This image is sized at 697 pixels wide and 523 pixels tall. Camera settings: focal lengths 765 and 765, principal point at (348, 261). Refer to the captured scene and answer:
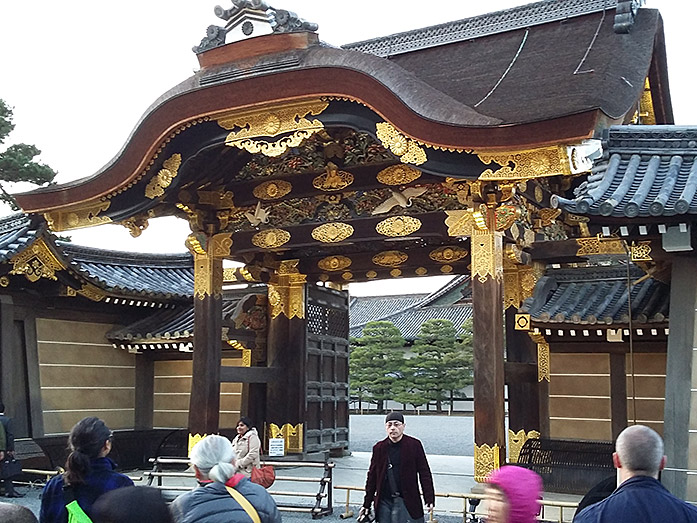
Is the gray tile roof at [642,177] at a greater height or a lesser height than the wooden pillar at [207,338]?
greater

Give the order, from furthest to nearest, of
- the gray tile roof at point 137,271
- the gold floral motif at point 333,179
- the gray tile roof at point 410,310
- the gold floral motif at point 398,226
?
1. the gray tile roof at point 410,310
2. the gray tile roof at point 137,271
3. the gold floral motif at point 333,179
4. the gold floral motif at point 398,226

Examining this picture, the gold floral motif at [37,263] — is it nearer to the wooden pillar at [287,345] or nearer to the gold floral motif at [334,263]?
the wooden pillar at [287,345]

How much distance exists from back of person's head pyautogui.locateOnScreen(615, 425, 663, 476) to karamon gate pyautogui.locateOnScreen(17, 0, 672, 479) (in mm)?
2786

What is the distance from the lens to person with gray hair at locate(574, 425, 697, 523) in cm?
275

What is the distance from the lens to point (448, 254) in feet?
35.1

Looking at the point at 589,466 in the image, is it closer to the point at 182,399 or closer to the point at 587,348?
the point at 587,348

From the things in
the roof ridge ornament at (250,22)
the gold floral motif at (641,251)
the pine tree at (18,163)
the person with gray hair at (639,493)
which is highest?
the pine tree at (18,163)

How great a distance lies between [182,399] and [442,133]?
739 centimetres

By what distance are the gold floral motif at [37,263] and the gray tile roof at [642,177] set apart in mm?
7613

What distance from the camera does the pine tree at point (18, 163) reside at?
2009 centimetres

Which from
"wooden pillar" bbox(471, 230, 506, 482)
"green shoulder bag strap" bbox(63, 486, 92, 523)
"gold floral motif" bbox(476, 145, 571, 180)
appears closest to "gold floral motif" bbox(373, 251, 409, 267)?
"wooden pillar" bbox(471, 230, 506, 482)

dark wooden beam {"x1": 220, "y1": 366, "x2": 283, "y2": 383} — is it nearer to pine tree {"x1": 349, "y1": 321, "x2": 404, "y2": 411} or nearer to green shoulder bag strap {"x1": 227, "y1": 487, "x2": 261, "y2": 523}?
green shoulder bag strap {"x1": 227, "y1": 487, "x2": 261, "y2": 523}

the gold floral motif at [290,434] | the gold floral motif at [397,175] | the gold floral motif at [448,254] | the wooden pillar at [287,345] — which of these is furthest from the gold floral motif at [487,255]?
the gold floral motif at [290,434]

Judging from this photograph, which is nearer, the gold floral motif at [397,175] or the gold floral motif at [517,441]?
the gold floral motif at [397,175]
